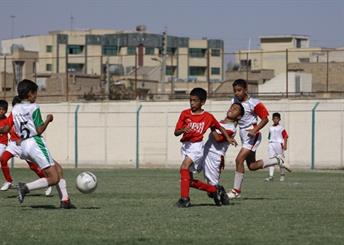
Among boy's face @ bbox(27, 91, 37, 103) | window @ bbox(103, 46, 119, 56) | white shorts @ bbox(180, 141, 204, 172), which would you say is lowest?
white shorts @ bbox(180, 141, 204, 172)

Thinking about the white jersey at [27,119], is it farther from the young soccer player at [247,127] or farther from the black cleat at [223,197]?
the young soccer player at [247,127]

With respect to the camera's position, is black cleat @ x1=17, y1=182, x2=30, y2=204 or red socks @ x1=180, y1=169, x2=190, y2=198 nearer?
black cleat @ x1=17, y1=182, x2=30, y2=204

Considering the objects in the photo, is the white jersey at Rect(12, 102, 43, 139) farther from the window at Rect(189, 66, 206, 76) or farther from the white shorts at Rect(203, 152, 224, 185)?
the window at Rect(189, 66, 206, 76)

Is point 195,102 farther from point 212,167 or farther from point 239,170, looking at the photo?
point 239,170

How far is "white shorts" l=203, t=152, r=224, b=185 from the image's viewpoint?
13.8 metres

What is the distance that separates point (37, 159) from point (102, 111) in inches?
1164

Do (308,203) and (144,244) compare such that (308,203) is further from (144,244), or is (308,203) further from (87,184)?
(144,244)

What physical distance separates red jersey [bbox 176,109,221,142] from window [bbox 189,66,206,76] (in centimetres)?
8461

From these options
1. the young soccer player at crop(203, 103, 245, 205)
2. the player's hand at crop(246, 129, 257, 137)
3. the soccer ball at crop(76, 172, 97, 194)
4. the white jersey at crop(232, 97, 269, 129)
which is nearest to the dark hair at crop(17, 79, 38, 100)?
the soccer ball at crop(76, 172, 97, 194)

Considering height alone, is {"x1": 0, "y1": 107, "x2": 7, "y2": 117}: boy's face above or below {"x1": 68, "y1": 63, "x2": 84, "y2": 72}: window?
below

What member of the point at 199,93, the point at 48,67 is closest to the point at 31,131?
the point at 199,93

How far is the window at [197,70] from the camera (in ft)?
328

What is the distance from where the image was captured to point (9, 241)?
9102 millimetres

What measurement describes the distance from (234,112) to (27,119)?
12.6ft
